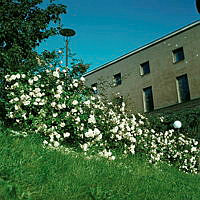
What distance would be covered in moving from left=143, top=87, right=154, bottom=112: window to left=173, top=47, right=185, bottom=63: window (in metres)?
2.70

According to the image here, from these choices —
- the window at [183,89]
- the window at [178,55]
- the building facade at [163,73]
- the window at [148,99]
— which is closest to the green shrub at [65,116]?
the building facade at [163,73]

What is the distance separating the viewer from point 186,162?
7.57 meters

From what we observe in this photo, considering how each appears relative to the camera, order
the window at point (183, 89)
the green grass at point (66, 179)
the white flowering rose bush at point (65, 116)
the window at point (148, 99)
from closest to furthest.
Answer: the green grass at point (66, 179) < the white flowering rose bush at point (65, 116) < the window at point (183, 89) < the window at point (148, 99)

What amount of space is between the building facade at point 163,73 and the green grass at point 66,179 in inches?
432

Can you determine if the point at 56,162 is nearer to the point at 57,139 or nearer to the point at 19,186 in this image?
the point at 19,186

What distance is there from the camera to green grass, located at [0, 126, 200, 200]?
2.74 meters

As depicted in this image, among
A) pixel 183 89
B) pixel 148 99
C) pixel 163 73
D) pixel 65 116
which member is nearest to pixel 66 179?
pixel 65 116

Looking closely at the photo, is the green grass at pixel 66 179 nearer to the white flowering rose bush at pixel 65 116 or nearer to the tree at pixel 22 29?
the white flowering rose bush at pixel 65 116

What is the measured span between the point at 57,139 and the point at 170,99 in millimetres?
12980

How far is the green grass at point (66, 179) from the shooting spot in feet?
9.00

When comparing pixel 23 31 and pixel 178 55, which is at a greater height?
pixel 178 55

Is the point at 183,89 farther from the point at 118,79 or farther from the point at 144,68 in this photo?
the point at 118,79

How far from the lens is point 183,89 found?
1686 cm

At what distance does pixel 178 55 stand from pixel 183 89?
92.8 inches
